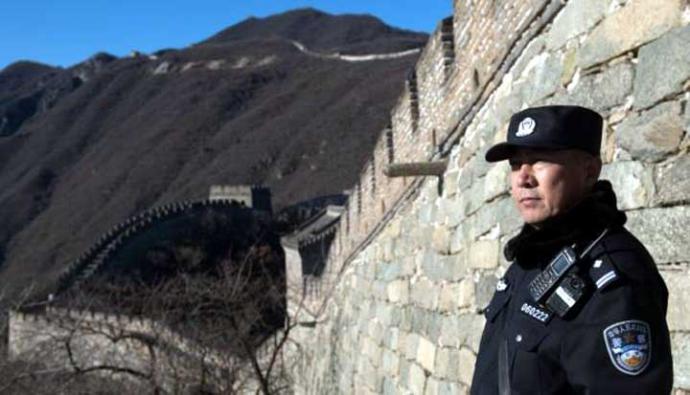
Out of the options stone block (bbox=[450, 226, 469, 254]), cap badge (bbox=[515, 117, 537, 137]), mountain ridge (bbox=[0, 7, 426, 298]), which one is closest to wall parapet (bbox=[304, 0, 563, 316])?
stone block (bbox=[450, 226, 469, 254])

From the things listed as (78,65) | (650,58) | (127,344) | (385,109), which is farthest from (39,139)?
(650,58)

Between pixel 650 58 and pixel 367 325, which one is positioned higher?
pixel 650 58

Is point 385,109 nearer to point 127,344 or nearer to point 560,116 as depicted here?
point 127,344

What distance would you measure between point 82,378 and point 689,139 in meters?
9.91

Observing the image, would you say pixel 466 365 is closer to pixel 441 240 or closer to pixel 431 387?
pixel 431 387

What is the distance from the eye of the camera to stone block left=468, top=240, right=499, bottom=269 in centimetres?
417

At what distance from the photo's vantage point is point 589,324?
1770mm

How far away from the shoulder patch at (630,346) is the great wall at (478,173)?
80 centimetres

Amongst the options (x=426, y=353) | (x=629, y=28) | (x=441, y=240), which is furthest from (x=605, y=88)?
(x=426, y=353)

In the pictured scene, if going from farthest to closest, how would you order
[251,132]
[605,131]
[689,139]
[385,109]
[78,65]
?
[78,65], [251,132], [385,109], [605,131], [689,139]

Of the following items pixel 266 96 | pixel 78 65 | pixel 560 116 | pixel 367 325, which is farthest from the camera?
pixel 78 65

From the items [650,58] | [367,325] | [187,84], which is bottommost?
[367,325]

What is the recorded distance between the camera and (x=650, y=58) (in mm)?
2734

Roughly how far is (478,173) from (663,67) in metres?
2.04
